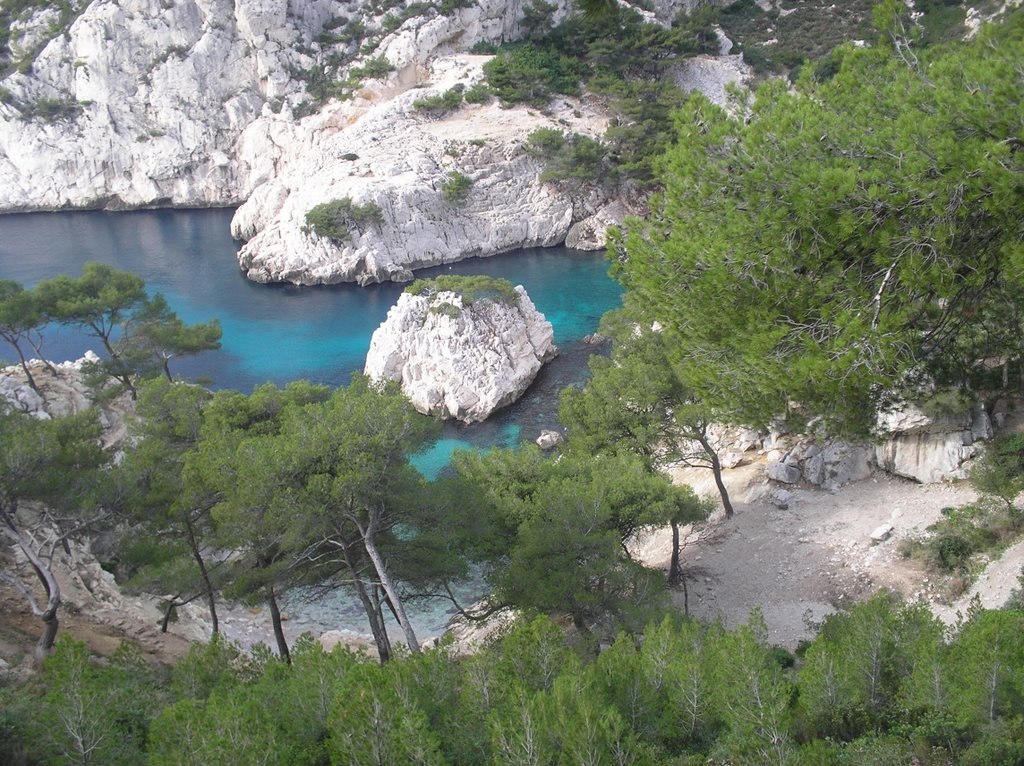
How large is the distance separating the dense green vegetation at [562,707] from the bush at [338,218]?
32.7 metres

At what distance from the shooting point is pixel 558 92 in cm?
4712

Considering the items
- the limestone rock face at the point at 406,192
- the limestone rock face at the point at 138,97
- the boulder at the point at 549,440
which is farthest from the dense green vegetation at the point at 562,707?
the limestone rock face at the point at 138,97

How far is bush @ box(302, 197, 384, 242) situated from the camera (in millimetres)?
37719

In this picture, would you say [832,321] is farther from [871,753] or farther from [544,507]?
[544,507]

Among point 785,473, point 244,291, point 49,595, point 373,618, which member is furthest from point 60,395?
point 785,473

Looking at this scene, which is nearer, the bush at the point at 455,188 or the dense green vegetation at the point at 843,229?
the dense green vegetation at the point at 843,229

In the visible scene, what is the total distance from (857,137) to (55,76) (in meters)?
64.3

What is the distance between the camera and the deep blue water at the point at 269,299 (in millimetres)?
26047

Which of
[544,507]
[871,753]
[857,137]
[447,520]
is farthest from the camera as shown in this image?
[544,507]

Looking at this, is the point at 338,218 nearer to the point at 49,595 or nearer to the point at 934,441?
the point at 934,441

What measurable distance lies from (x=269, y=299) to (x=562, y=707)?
110ft

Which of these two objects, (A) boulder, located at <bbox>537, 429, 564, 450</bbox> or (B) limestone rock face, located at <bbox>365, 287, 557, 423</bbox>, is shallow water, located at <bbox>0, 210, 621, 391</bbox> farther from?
(A) boulder, located at <bbox>537, 429, 564, 450</bbox>

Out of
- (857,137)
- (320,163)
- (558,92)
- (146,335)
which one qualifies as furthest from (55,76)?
(857,137)

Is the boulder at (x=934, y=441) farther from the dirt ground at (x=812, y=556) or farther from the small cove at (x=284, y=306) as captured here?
the small cove at (x=284, y=306)
